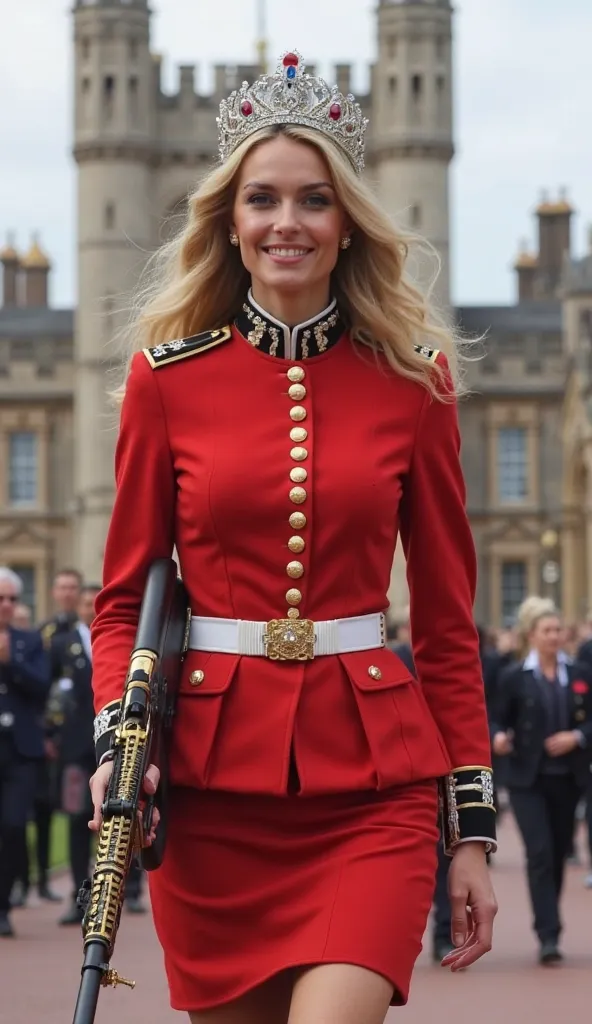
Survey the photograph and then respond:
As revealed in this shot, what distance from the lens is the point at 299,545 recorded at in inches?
166

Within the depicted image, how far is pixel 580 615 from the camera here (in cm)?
5806

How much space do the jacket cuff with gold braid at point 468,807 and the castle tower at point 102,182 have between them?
59693 mm

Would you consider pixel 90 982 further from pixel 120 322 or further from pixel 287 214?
pixel 120 322

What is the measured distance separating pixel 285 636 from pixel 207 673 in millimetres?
147

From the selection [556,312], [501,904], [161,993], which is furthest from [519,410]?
[161,993]

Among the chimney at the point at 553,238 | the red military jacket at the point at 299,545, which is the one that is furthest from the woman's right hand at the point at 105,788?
the chimney at the point at 553,238

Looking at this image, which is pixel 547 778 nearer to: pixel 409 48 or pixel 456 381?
pixel 456 381

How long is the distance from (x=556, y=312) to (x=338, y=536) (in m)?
71.9

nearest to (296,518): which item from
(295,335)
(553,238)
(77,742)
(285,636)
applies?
(285,636)

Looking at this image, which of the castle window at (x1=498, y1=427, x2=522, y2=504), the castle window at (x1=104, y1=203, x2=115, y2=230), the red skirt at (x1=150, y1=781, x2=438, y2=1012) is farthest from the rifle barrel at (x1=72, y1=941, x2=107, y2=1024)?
the castle window at (x1=498, y1=427, x2=522, y2=504)

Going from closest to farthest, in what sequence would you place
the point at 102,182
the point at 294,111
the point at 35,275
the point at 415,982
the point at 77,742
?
the point at 294,111 → the point at 415,982 → the point at 77,742 → the point at 102,182 → the point at 35,275

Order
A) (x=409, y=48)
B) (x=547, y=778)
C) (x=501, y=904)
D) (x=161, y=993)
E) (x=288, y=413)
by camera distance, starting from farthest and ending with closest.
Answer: (x=409, y=48) → (x=501, y=904) → (x=547, y=778) → (x=161, y=993) → (x=288, y=413)

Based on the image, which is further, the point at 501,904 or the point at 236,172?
the point at 501,904

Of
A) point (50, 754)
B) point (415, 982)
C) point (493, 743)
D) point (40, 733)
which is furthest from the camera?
point (50, 754)
